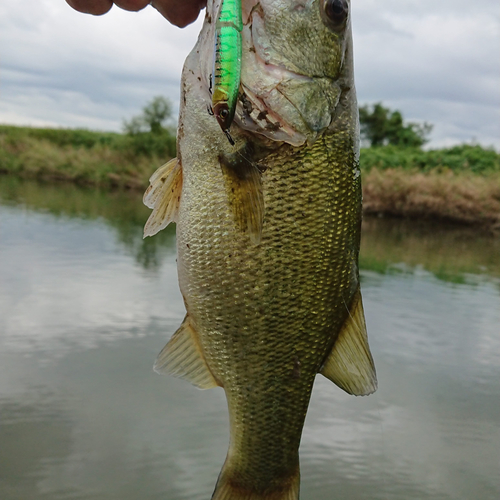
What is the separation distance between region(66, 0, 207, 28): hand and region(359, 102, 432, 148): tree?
28.7m

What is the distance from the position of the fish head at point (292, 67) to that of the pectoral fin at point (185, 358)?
2.02 ft

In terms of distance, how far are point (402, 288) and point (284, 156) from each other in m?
10.2

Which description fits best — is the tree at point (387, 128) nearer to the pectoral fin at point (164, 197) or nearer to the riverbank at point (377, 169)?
the riverbank at point (377, 169)

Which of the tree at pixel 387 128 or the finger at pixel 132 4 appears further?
the tree at pixel 387 128

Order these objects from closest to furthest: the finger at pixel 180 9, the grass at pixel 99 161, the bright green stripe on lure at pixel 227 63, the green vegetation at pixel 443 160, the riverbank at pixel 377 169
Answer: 1. the bright green stripe on lure at pixel 227 63
2. the finger at pixel 180 9
3. the riverbank at pixel 377 169
4. the green vegetation at pixel 443 160
5. the grass at pixel 99 161

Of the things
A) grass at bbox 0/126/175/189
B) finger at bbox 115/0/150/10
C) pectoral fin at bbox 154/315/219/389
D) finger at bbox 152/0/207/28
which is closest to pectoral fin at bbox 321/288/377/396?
pectoral fin at bbox 154/315/219/389

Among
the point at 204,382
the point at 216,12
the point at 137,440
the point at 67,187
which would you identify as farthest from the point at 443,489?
the point at 67,187

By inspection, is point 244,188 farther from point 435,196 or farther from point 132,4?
point 435,196

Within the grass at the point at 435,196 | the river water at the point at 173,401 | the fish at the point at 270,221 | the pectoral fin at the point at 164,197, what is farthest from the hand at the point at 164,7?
the grass at the point at 435,196

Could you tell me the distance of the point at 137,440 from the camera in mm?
5832

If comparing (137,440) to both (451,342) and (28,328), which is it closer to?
(28,328)

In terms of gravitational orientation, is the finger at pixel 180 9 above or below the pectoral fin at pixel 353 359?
above

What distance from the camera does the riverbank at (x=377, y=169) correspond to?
1709 cm

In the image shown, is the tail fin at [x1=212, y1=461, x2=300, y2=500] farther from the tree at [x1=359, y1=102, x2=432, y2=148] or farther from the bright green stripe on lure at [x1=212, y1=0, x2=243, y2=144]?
the tree at [x1=359, y1=102, x2=432, y2=148]
